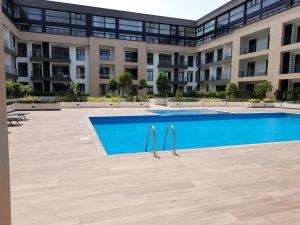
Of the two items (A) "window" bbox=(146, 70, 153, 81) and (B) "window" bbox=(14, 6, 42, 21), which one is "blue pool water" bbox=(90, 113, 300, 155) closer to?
(A) "window" bbox=(146, 70, 153, 81)

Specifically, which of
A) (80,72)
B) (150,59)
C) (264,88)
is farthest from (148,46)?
(264,88)

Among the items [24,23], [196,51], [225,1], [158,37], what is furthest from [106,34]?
[225,1]

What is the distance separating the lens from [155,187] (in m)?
3.80

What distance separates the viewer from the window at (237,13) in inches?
1292

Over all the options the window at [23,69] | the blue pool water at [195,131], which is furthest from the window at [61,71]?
the blue pool water at [195,131]

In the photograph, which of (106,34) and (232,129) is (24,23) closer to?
(106,34)

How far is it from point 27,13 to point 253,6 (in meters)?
33.7

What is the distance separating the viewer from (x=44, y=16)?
34.6m

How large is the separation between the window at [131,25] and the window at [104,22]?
1391 millimetres

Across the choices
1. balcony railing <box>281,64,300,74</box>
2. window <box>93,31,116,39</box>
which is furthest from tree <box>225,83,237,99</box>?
window <box>93,31,116,39</box>

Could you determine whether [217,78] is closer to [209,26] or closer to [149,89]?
[209,26]

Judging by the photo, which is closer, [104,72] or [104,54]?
[104,54]

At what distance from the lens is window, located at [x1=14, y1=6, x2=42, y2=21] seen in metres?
33.6

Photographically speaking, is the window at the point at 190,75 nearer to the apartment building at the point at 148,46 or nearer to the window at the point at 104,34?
the apartment building at the point at 148,46
